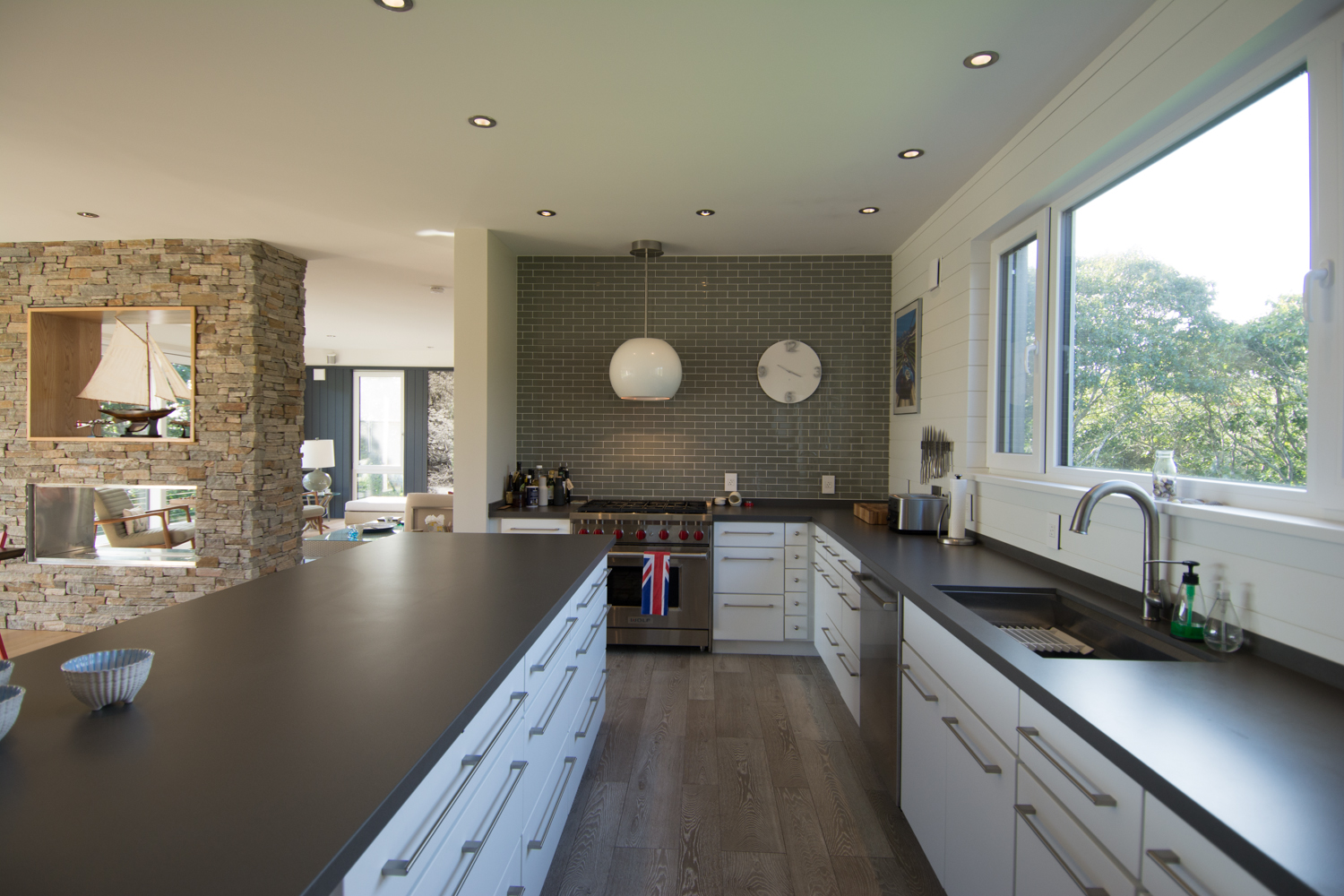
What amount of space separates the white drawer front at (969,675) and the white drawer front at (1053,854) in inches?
5.0

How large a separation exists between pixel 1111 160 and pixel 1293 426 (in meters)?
1.10

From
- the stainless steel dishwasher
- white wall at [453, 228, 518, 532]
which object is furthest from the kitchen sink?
white wall at [453, 228, 518, 532]

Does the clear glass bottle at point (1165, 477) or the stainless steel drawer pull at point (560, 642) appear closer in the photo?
the stainless steel drawer pull at point (560, 642)

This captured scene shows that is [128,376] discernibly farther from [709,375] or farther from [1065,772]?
[1065,772]

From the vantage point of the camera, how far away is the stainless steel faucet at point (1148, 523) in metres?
1.67

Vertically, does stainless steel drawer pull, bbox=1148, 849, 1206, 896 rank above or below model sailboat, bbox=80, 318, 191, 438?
below

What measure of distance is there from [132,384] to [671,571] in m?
3.92

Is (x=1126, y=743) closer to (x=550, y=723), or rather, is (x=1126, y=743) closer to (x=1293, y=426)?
(x=1293, y=426)

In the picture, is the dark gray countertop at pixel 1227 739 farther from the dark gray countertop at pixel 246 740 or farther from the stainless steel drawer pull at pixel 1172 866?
the dark gray countertop at pixel 246 740

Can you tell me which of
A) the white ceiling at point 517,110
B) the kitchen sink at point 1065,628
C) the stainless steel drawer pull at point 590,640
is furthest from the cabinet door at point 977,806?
the white ceiling at point 517,110

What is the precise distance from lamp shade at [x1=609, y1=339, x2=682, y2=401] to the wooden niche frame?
9.36 feet

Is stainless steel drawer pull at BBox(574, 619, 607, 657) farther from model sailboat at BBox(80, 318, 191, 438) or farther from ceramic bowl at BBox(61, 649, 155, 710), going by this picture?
model sailboat at BBox(80, 318, 191, 438)

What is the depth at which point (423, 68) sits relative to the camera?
7.29ft

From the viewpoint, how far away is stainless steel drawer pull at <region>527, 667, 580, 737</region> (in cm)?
167
